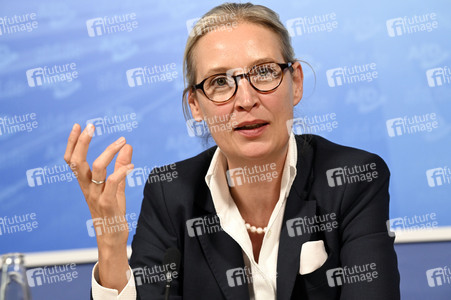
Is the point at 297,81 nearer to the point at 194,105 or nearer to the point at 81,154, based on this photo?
the point at 194,105

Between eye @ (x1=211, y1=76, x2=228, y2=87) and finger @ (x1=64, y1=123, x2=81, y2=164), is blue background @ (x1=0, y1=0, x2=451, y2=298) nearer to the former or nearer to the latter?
eye @ (x1=211, y1=76, x2=228, y2=87)

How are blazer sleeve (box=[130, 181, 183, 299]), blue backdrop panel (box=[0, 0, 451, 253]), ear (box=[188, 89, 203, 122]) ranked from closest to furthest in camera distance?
blazer sleeve (box=[130, 181, 183, 299]), ear (box=[188, 89, 203, 122]), blue backdrop panel (box=[0, 0, 451, 253])

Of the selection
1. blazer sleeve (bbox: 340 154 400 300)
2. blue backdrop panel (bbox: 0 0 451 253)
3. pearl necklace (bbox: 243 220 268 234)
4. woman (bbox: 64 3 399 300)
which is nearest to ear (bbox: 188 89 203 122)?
woman (bbox: 64 3 399 300)

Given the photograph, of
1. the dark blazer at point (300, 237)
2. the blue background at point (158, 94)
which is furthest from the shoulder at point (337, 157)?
the blue background at point (158, 94)

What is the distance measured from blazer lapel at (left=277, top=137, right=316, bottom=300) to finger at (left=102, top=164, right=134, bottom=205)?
47 cm

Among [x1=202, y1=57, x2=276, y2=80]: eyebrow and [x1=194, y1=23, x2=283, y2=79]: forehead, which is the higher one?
[x1=194, y1=23, x2=283, y2=79]: forehead

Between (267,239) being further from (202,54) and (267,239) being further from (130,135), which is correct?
(130,135)

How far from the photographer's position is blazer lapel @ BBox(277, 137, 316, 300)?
1502 mm

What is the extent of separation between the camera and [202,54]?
62.3 inches

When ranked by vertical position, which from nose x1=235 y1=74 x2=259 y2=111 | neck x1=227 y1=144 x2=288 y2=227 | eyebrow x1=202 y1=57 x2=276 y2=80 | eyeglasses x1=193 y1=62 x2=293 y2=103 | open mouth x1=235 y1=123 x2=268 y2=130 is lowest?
neck x1=227 y1=144 x2=288 y2=227

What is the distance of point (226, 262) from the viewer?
156cm

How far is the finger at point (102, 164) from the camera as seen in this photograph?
1.31 m

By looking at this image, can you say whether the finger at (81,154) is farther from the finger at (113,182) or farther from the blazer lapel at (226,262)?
the blazer lapel at (226,262)

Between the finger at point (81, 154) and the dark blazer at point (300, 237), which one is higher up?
the finger at point (81, 154)
